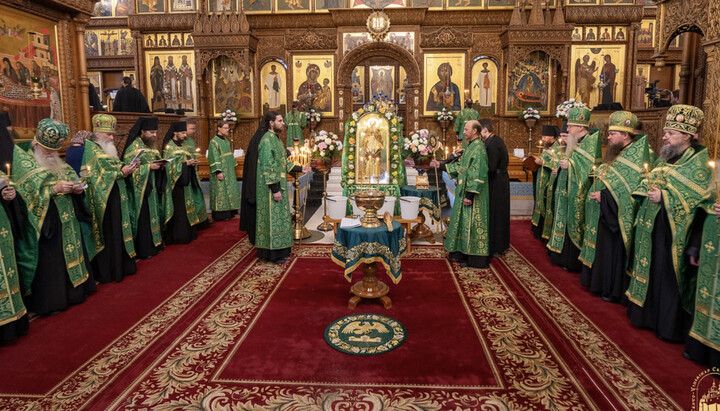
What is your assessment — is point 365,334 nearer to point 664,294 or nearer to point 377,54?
point 664,294

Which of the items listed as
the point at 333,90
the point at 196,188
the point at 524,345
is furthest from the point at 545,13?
the point at 524,345

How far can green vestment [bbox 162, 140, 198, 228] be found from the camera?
7.06 meters

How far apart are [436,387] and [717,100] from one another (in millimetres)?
5941

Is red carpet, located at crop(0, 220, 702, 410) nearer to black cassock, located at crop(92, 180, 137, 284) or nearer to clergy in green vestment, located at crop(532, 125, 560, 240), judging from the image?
black cassock, located at crop(92, 180, 137, 284)

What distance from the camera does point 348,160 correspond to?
7473 millimetres

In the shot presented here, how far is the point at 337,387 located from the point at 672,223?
9.96 ft

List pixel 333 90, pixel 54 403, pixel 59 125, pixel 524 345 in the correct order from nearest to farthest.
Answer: pixel 54 403 → pixel 524 345 → pixel 59 125 → pixel 333 90

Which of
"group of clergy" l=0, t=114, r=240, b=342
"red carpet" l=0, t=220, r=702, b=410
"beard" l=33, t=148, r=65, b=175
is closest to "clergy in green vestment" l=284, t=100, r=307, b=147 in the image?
"group of clergy" l=0, t=114, r=240, b=342

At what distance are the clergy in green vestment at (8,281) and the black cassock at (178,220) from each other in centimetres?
334

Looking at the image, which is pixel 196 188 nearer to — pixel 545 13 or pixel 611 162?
pixel 611 162

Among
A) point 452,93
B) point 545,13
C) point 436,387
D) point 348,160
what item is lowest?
point 436,387

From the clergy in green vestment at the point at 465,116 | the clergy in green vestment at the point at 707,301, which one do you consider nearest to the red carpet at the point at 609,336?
the clergy in green vestment at the point at 707,301

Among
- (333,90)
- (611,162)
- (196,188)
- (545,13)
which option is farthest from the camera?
(333,90)

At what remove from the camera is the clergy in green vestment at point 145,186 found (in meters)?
6.14
